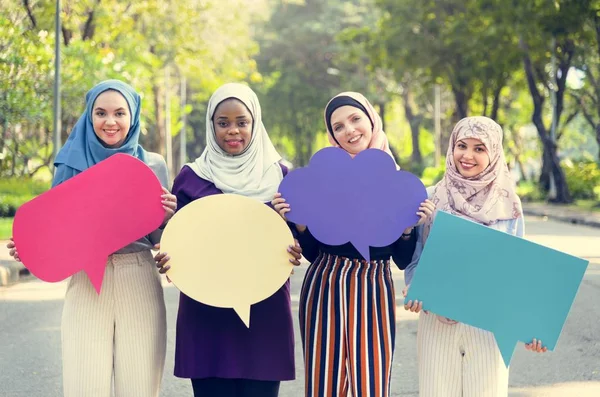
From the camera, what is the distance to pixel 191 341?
10.5 ft

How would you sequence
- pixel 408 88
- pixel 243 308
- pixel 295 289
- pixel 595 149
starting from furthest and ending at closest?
pixel 595 149 < pixel 408 88 < pixel 295 289 < pixel 243 308

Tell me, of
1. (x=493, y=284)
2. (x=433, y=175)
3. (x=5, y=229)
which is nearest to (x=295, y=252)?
(x=493, y=284)

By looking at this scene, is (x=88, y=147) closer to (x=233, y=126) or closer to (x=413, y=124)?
(x=233, y=126)

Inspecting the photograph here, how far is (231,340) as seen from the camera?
3.19 meters

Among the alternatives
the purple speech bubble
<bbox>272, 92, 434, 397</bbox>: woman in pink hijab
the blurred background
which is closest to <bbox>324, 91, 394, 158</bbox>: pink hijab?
<bbox>272, 92, 434, 397</bbox>: woman in pink hijab

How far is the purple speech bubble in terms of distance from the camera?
10.1ft

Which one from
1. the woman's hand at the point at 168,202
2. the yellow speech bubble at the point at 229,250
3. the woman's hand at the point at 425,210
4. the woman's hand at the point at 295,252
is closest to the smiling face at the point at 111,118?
the woman's hand at the point at 168,202

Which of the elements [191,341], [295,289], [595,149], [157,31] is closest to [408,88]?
[157,31]

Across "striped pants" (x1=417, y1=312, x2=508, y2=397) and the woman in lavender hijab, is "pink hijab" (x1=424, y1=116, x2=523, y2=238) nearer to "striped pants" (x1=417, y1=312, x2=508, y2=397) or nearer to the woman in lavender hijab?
"striped pants" (x1=417, y1=312, x2=508, y2=397)

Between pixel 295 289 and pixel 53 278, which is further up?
pixel 53 278

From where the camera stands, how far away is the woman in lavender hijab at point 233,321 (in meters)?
3.18

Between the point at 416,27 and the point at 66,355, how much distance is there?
22.5 m

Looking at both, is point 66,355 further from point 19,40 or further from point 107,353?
point 19,40

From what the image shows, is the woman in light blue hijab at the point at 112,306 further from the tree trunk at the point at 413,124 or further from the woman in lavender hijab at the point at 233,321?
the tree trunk at the point at 413,124
